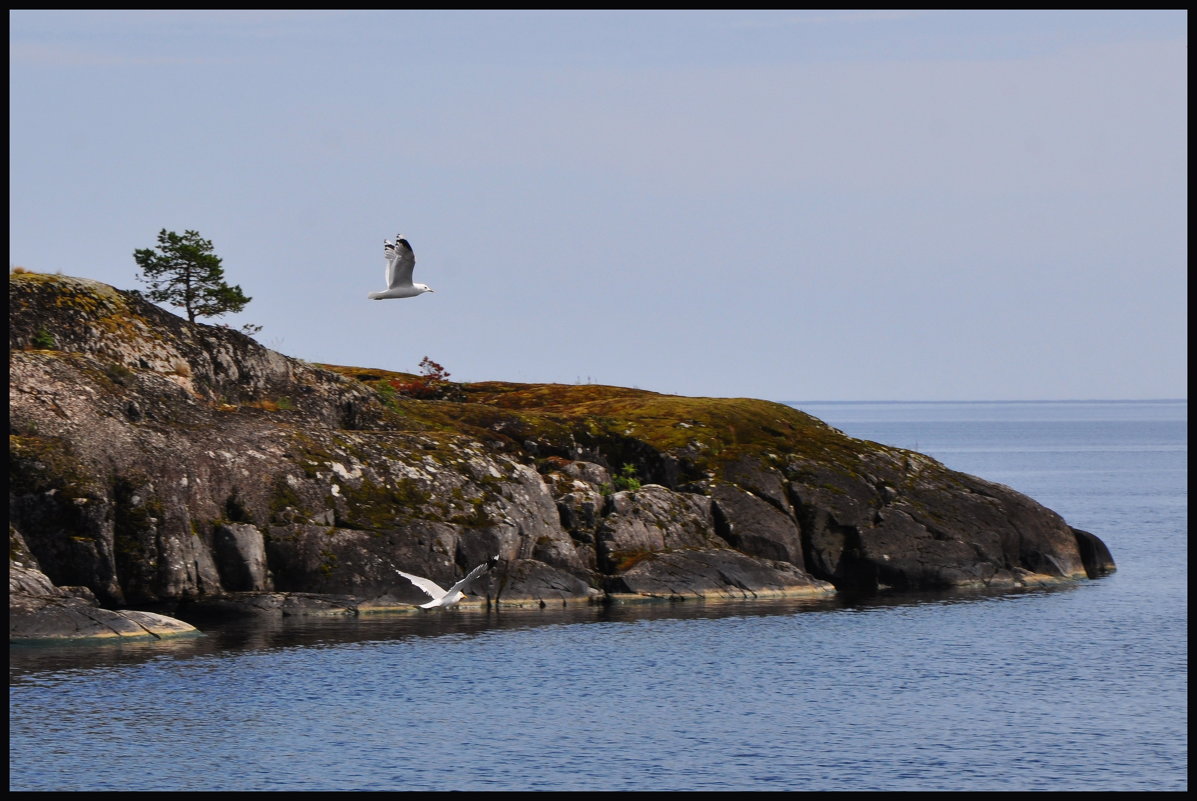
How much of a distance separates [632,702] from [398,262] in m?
17.2

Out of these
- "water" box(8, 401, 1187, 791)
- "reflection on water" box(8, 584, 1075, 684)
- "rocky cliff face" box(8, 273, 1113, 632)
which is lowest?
"water" box(8, 401, 1187, 791)

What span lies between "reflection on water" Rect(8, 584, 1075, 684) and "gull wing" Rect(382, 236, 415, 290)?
18756mm

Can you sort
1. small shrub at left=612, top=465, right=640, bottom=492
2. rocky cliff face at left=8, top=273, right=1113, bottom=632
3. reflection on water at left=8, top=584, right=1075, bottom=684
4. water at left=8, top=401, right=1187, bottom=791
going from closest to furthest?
water at left=8, top=401, right=1187, bottom=791 < reflection on water at left=8, top=584, right=1075, bottom=684 < rocky cliff face at left=8, top=273, right=1113, bottom=632 < small shrub at left=612, top=465, right=640, bottom=492

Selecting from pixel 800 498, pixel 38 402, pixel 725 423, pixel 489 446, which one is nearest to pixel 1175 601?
pixel 800 498

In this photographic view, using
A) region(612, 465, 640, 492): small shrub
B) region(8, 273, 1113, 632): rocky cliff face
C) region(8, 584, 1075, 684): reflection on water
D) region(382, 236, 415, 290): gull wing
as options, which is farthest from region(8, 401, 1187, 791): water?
region(382, 236, 415, 290): gull wing

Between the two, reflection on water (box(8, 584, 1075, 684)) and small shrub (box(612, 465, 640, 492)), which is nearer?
reflection on water (box(8, 584, 1075, 684))

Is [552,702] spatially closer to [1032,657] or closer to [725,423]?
[1032,657]

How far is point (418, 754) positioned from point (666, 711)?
31.9 ft

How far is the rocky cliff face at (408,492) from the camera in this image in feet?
204

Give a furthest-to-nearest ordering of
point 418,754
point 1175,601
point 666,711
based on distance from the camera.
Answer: point 1175,601 < point 666,711 < point 418,754

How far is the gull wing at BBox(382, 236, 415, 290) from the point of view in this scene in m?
40.5

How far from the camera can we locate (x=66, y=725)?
42.8 meters

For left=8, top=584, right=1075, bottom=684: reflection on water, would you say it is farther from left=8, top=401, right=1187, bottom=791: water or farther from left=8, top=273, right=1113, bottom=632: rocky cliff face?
left=8, top=273, right=1113, bottom=632: rocky cliff face

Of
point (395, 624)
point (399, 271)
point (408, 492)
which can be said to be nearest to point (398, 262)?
point (399, 271)
